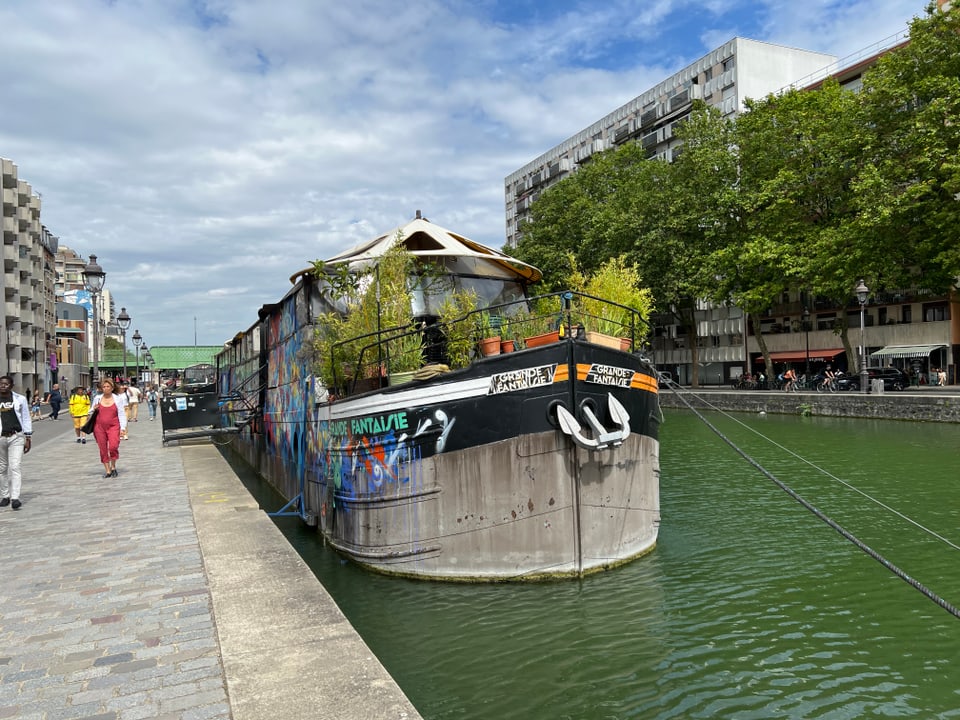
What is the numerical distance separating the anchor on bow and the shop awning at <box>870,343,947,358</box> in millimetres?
44833

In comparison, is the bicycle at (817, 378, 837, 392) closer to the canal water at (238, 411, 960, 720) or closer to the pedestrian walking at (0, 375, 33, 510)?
the canal water at (238, 411, 960, 720)

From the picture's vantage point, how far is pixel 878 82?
34.0 m

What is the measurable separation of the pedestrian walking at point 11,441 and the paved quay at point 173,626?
2.79 feet

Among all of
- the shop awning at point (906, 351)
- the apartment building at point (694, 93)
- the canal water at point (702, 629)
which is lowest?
the canal water at point (702, 629)

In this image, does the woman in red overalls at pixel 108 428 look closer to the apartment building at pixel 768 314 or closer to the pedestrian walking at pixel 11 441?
the pedestrian walking at pixel 11 441

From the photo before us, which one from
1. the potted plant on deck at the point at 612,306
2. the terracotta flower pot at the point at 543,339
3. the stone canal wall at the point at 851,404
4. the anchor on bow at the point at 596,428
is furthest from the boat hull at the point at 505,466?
the stone canal wall at the point at 851,404

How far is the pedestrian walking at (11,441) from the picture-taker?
10.1 meters

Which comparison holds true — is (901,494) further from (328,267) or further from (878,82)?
(878,82)

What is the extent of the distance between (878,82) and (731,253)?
35.5 feet

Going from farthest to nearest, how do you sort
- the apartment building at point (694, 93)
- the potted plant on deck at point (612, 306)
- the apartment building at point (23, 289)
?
1. the apartment building at point (694, 93)
2. the apartment building at point (23, 289)
3. the potted plant on deck at point (612, 306)

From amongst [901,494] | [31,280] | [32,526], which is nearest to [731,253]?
[901,494]

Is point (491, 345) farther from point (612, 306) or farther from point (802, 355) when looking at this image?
point (802, 355)

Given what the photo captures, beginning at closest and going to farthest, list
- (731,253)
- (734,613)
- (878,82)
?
1. (734,613)
2. (878,82)
3. (731,253)

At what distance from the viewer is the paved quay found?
12.6 feet
